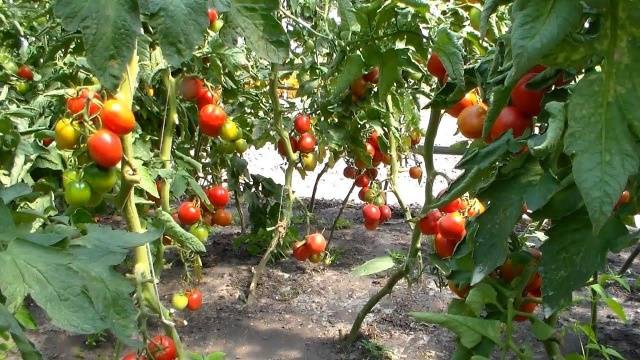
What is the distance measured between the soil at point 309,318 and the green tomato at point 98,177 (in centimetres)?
84

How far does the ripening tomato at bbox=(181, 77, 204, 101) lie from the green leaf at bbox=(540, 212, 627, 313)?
1506mm

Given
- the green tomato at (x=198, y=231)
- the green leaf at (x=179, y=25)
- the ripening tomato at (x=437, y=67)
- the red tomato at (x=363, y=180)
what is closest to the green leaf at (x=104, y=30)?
the green leaf at (x=179, y=25)

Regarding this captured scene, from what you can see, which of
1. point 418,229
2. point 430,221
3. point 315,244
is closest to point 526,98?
point 430,221

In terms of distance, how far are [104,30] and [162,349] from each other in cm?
97

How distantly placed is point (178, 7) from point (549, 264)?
442 millimetres

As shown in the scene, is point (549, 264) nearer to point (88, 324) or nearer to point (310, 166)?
point (88, 324)

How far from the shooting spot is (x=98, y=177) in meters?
1.32

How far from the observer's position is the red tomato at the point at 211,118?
2025 mm

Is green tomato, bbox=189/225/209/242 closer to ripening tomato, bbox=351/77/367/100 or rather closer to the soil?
the soil

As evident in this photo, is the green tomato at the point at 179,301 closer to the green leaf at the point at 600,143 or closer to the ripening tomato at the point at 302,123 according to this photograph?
the ripening tomato at the point at 302,123

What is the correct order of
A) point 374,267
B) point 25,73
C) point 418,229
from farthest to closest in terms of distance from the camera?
1. point 25,73
2. point 374,267
3. point 418,229

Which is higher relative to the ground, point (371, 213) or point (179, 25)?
point (179, 25)

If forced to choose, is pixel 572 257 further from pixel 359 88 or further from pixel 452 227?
pixel 359 88

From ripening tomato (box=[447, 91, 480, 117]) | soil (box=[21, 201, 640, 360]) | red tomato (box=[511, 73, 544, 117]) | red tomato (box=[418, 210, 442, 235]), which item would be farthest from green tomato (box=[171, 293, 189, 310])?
red tomato (box=[511, 73, 544, 117])
